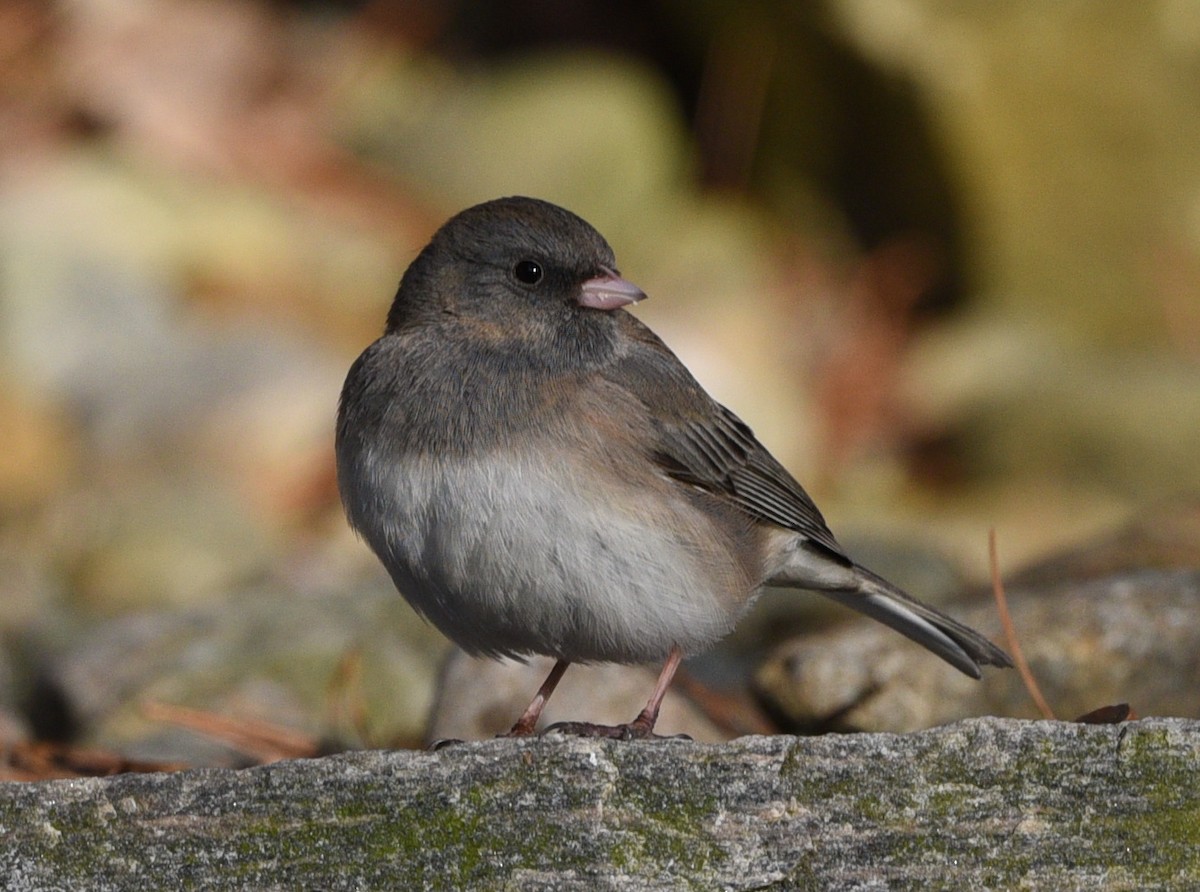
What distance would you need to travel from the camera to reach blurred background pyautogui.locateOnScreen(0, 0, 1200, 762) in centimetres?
607

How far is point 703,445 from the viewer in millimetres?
3113

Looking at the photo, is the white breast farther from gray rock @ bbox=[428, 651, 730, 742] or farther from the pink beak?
gray rock @ bbox=[428, 651, 730, 742]

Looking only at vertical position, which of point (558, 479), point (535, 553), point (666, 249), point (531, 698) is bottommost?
point (531, 698)

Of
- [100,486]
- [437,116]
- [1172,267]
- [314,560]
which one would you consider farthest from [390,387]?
[437,116]

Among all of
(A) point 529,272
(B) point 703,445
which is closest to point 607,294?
(A) point 529,272

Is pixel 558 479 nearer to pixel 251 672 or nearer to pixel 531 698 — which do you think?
pixel 531 698

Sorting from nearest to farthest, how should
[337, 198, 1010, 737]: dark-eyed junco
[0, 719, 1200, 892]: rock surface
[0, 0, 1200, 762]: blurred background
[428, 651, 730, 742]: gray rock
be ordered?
[0, 719, 1200, 892]: rock surface
[337, 198, 1010, 737]: dark-eyed junco
[428, 651, 730, 742]: gray rock
[0, 0, 1200, 762]: blurred background

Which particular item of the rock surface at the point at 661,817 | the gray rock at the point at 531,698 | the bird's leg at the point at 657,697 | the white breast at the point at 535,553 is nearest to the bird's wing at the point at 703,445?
the white breast at the point at 535,553

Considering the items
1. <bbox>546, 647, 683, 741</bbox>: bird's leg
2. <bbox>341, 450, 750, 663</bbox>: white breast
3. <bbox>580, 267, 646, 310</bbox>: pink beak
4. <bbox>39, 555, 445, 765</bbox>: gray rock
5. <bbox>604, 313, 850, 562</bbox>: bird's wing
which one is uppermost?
<bbox>580, 267, 646, 310</bbox>: pink beak

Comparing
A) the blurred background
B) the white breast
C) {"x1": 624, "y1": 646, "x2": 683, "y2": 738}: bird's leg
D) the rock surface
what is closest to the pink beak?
the white breast

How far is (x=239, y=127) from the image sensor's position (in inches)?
306

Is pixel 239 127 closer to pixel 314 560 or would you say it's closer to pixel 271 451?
pixel 271 451

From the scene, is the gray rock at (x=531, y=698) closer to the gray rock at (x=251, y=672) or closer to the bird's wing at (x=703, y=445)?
the gray rock at (x=251, y=672)

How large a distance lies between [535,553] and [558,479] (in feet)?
0.44
